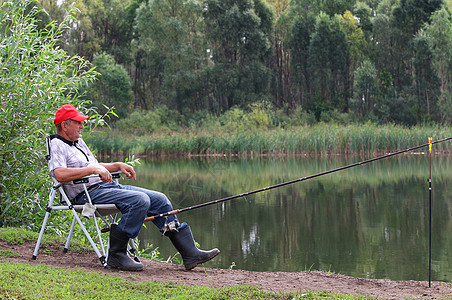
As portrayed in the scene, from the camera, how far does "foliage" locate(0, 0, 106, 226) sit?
5.66 m

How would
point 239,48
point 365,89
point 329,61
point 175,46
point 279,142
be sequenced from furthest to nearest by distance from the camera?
1. point 329,61
2. point 239,48
3. point 175,46
4. point 365,89
5. point 279,142

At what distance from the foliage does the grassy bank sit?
1604cm

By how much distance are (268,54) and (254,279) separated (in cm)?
3541

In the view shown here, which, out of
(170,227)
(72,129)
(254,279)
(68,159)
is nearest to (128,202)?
(170,227)

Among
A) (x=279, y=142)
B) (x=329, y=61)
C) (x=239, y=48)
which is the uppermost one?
(x=239, y=48)

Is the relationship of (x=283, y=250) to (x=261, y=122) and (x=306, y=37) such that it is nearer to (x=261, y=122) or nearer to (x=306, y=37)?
(x=261, y=122)

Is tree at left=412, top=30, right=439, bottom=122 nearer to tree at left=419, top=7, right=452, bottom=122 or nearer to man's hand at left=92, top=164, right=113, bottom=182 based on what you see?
tree at left=419, top=7, right=452, bottom=122

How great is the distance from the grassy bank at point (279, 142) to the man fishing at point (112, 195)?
17.6 m

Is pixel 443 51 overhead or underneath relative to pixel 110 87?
overhead

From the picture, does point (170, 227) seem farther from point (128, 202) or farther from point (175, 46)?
point (175, 46)

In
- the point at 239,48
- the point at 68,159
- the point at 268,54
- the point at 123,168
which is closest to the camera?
the point at 68,159

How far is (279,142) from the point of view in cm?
2433

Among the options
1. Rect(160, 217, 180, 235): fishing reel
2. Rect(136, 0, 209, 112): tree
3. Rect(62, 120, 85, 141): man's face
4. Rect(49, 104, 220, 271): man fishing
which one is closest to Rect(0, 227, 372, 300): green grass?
Rect(49, 104, 220, 271): man fishing

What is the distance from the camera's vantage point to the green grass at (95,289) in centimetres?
350
